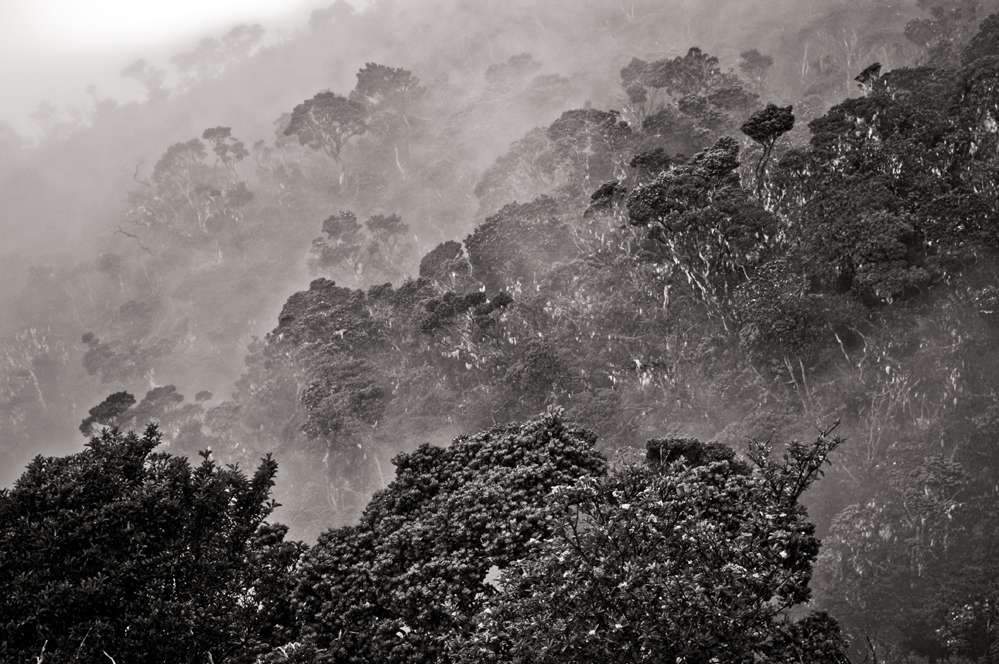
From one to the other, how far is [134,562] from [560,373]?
79.9 ft

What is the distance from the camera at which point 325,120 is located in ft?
241

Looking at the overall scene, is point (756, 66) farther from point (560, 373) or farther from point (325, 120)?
point (560, 373)

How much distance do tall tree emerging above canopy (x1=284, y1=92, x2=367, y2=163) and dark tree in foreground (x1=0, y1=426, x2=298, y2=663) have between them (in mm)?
60121

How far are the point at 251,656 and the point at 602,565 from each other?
23.7 ft

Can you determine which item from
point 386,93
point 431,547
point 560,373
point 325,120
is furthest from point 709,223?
point 386,93

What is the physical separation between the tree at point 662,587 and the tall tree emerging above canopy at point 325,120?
63.8 meters

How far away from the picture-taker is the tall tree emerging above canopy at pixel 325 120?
72.8 metres

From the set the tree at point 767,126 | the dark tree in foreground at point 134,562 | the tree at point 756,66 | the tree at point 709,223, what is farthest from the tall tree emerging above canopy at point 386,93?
the dark tree in foreground at point 134,562

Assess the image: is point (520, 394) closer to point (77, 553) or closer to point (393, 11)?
point (77, 553)

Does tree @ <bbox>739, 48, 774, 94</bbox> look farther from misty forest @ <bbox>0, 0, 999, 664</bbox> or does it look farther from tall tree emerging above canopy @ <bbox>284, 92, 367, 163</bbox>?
tall tree emerging above canopy @ <bbox>284, 92, 367, 163</bbox>

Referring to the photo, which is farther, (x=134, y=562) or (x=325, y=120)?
(x=325, y=120)

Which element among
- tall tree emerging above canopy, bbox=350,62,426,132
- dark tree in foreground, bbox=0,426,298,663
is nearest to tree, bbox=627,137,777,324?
dark tree in foreground, bbox=0,426,298,663

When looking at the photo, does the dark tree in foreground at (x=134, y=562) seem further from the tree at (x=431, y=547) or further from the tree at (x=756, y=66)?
the tree at (x=756, y=66)

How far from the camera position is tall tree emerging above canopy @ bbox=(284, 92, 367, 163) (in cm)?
7281
